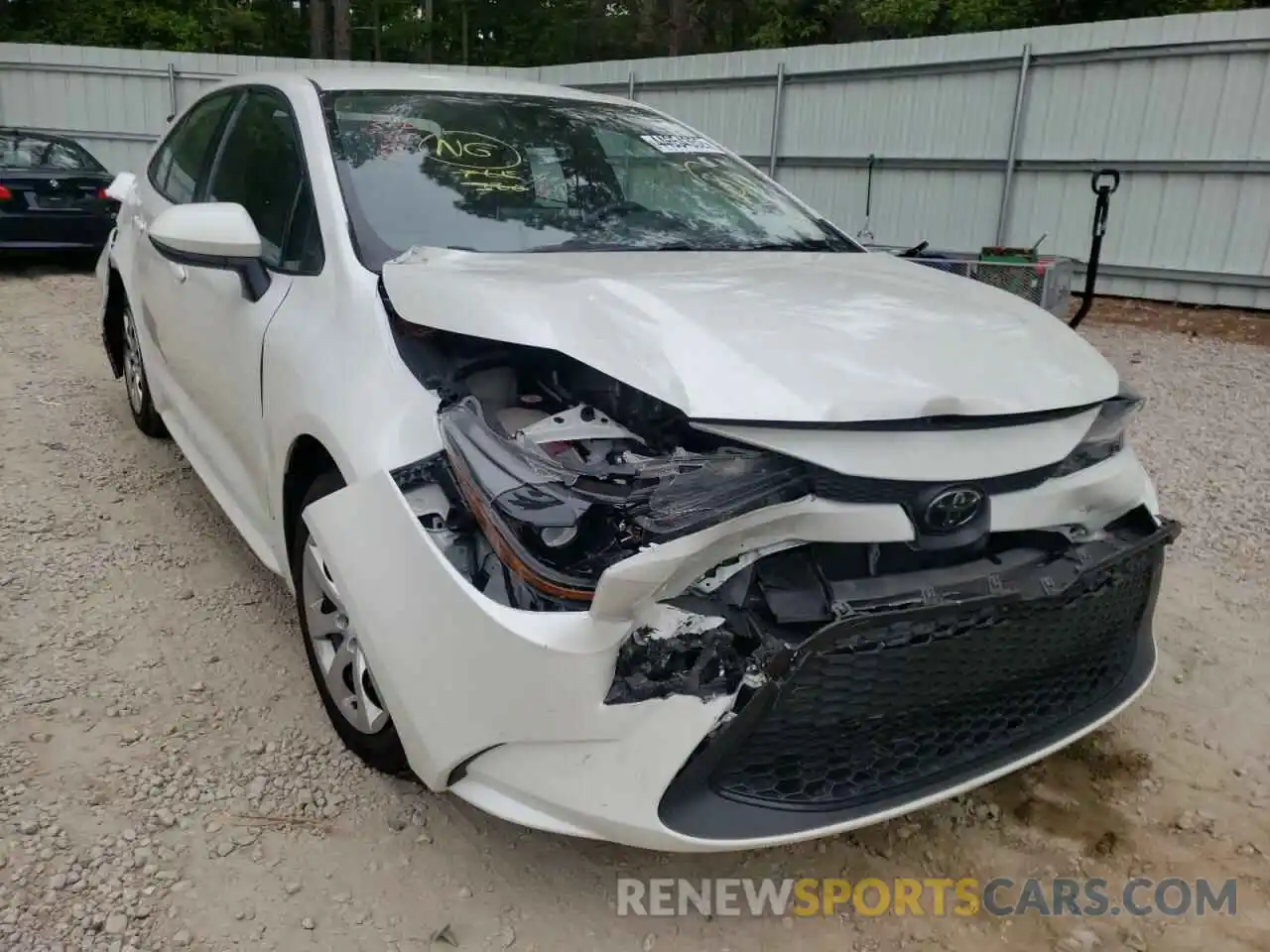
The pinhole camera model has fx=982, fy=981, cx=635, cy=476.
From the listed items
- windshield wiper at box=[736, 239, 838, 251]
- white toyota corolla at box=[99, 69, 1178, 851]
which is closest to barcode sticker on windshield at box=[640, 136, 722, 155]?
windshield wiper at box=[736, 239, 838, 251]

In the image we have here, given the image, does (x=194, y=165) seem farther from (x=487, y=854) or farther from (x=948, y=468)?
(x=948, y=468)

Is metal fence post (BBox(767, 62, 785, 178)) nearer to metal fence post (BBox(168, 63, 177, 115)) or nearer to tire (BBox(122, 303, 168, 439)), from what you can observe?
tire (BBox(122, 303, 168, 439))

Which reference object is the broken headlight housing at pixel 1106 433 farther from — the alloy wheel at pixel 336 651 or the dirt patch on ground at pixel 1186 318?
the dirt patch on ground at pixel 1186 318

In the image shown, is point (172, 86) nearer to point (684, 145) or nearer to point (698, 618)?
point (684, 145)

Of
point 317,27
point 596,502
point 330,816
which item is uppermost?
→ point 317,27

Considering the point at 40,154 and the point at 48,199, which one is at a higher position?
the point at 40,154

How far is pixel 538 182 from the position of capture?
9.43 feet

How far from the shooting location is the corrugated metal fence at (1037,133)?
8.25 meters

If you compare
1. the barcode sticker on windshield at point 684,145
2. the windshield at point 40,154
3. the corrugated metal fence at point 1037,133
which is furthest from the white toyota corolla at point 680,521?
the windshield at point 40,154

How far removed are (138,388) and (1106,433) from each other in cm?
416

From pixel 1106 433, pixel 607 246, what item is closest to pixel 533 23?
pixel 607 246

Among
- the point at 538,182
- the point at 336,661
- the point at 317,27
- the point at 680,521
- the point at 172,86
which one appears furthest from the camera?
the point at 317,27

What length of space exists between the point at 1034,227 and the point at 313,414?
8762 mm

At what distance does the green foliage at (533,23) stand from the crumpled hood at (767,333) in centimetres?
1671
